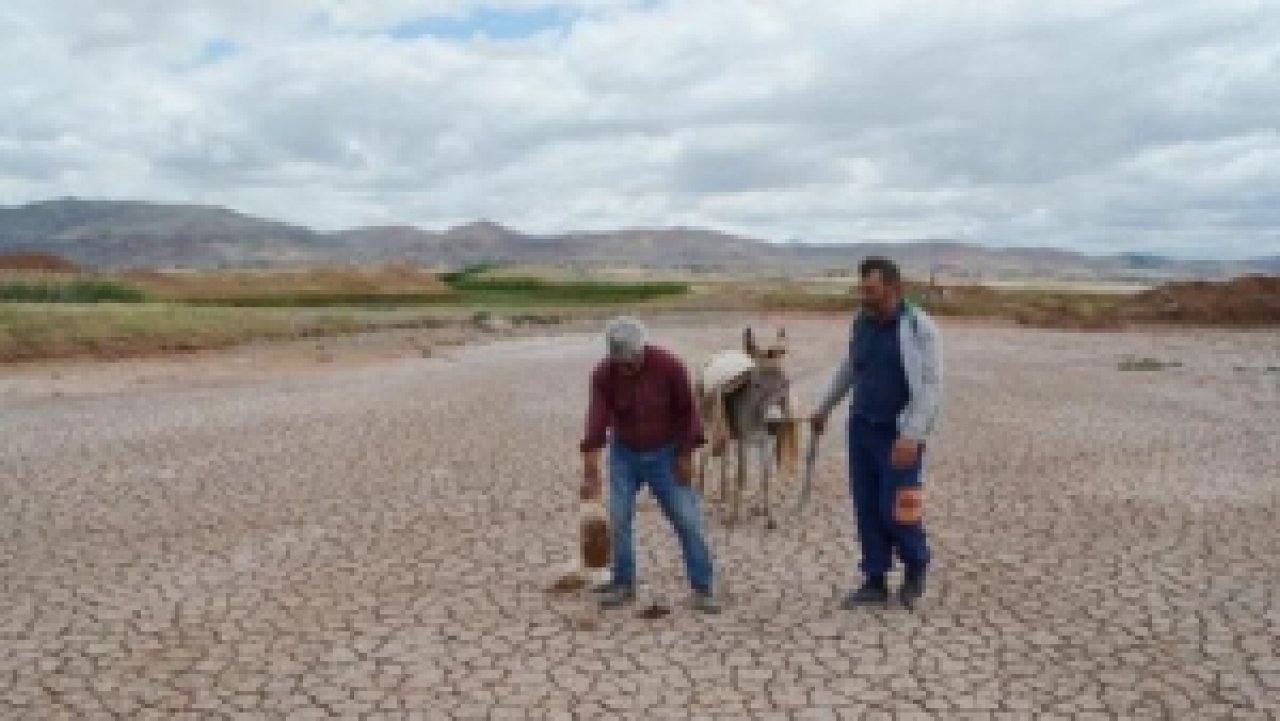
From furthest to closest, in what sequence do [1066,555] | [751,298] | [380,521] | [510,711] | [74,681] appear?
[751,298] < [380,521] < [1066,555] < [74,681] < [510,711]

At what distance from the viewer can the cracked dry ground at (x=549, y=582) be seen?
6.49 m

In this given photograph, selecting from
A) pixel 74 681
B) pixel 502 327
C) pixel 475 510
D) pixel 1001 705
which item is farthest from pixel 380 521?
pixel 502 327

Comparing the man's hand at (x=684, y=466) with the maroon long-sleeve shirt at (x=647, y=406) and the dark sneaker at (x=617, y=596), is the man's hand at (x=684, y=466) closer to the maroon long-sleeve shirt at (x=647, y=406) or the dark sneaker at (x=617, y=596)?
the maroon long-sleeve shirt at (x=647, y=406)

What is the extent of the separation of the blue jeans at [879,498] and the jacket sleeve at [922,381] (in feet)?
0.83

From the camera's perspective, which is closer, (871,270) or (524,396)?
(871,270)

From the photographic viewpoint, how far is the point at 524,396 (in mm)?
18984

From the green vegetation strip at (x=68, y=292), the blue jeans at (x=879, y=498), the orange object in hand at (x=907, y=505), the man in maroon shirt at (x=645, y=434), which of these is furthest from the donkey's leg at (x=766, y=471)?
the green vegetation strip at (x=68, y=292)

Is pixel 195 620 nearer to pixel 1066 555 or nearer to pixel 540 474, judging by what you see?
pixel 540 474

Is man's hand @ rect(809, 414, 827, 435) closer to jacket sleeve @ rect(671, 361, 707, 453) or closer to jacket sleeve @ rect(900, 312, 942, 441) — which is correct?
jacket sleeve @ rect(900, 312, 942, 441)

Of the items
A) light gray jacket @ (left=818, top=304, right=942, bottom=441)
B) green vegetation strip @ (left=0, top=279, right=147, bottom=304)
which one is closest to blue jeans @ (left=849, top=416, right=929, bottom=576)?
light gray jacket @ (left=818, top=304, right=942, bottom=441)

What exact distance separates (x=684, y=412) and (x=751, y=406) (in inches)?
84.1

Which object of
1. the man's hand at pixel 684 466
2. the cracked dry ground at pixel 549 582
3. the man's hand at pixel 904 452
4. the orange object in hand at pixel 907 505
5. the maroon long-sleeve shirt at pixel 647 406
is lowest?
the cracked dry ground at pixel 549 582

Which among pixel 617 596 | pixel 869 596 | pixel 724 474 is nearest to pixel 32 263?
pixel 724 474

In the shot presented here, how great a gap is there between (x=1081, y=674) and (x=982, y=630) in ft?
2.68
